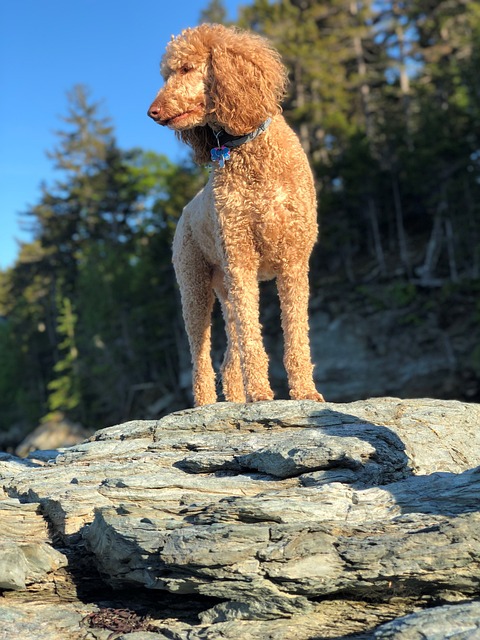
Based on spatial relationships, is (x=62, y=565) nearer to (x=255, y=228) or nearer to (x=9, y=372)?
(x=255, y=228)

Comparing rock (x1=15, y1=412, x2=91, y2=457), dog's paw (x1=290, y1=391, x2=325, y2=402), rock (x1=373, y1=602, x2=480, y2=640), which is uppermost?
dog's paw (x1=290, y1=391, x2=325, y2=402)

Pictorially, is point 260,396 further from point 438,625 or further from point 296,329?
point 438,625

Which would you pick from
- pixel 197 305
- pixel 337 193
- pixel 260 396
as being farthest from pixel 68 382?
pixel 260 396

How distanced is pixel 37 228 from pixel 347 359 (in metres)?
31.0

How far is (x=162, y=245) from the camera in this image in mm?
33375

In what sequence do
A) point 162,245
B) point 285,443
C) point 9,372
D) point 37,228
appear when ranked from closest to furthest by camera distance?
1. point 285,443
2. point 162,245
3. point 9,372
4. point 37,228

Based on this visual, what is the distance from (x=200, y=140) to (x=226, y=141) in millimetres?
317

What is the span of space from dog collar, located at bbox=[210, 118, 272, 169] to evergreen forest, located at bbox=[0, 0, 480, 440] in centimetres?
2078

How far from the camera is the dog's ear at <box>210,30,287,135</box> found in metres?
5.09

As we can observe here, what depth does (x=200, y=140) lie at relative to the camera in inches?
227

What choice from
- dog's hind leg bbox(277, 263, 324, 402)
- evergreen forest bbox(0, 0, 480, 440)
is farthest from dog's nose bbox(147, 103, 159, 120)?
evergreen forest bbox(0, 0, 480, 440)

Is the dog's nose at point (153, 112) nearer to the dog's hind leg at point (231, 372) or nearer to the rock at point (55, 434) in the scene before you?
the dog's hind leg at point (231, 372)

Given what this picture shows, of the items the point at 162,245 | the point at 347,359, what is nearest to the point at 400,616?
→ the point at 347,359

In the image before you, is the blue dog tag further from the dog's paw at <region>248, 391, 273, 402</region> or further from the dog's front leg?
the dog's paw at <region>248, 391, 273, 402</region>
